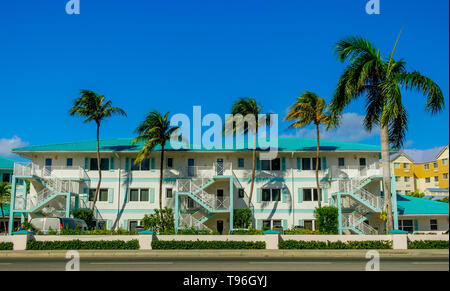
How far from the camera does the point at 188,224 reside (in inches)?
1297

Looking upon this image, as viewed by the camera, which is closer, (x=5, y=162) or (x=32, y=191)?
(x=32, y=191)

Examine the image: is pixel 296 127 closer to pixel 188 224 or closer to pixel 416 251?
pixel 188 224

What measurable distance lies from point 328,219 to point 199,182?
10778 mm

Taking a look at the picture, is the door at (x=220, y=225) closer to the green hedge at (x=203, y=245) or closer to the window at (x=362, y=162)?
the green hedge at (x=203, y=245)

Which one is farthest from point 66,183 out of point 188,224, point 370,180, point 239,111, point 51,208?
point 370,180

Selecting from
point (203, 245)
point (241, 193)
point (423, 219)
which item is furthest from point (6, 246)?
point (423, 219)

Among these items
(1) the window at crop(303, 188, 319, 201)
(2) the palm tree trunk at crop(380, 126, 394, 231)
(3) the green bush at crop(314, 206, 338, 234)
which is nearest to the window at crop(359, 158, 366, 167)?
(1) the window at crop(303, 188, 319, 201)

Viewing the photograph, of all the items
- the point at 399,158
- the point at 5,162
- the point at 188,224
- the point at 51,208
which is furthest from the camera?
the point at 399,158

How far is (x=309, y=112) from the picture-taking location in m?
33.4

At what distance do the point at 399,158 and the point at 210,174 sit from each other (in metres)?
43.0

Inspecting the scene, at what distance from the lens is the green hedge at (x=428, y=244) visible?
78.9 ft

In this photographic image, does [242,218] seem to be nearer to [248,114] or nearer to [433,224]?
[248,114]

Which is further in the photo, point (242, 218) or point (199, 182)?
point (199, 182)

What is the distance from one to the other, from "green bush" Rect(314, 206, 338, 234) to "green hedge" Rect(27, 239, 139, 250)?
15442 millimetres
